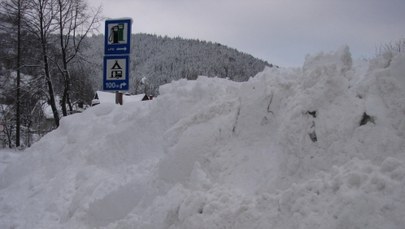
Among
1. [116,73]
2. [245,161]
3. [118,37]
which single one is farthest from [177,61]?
[245,161]

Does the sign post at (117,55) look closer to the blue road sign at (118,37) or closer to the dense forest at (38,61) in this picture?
the blue road sign at (118,37)

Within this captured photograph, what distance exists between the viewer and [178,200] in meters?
5.45

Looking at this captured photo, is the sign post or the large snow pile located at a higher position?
the sign post

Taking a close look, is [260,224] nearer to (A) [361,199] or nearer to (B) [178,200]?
(A) [361,199]

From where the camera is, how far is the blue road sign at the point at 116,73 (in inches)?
348

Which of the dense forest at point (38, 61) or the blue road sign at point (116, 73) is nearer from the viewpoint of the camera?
the blue road sign at point (116, 73)

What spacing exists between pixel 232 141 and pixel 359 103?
6.73 feet

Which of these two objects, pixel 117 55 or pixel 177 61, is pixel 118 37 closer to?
pixel 117 55

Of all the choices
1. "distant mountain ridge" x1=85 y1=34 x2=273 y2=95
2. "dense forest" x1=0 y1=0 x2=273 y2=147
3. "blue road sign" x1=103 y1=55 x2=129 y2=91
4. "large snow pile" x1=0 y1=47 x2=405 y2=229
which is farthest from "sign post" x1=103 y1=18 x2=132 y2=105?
"distant mountain ridge" x1=85 y1=34 x2=273 y2=95

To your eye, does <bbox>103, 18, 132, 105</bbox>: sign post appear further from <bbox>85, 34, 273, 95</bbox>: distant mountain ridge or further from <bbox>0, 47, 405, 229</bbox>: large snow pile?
<bbox>85, 34, 273, 95</bbox>: distant mountain ridge

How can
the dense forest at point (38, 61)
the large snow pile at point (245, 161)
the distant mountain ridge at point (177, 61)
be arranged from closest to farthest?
the large snow pile at point (245, 161)
the dense forest at point (38, 61)
the distant mountain ridge at point (177, 61)

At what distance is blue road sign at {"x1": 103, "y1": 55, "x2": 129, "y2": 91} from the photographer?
348 inches

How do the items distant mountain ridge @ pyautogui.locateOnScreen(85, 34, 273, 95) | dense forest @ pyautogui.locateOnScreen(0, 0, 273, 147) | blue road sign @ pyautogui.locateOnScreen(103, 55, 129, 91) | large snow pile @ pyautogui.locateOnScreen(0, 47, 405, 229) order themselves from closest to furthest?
large snow pile @ pyautogui.locateOnScreen(0, 47, 405, 229)
blue road sign @ pyautogui.locateOnScreen(103, 55, 129, 91)
dense forest @ pyautogui.locateOnScreen(0, 0, 273, 147)
distant mountain ridge @ pyautogui.locateOnScreen(85, 34, 273, 95)

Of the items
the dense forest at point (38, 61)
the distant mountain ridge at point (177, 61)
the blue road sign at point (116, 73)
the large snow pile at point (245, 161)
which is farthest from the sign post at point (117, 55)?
the distant mountain ridge at point (177, 61)
